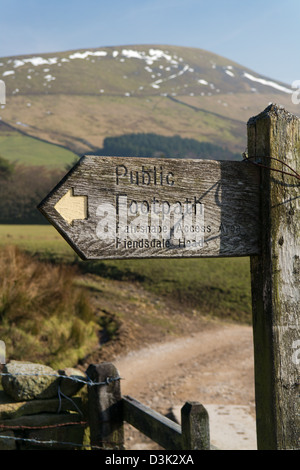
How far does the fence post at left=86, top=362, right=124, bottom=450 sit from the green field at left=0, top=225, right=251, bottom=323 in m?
7.08

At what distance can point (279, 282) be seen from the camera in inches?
79.5

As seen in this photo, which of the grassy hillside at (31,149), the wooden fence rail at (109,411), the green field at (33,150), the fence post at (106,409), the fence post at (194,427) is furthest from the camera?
the green field at (33,150)

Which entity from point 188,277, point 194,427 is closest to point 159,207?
point 194,427

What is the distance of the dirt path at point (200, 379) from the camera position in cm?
569

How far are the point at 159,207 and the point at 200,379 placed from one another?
5634 millimetres

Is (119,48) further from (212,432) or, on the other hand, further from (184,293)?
(212,432)

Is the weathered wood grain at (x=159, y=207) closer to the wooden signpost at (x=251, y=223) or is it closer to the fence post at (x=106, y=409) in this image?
the wooden signpost at (x=251, y=223)

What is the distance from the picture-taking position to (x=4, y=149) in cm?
2403

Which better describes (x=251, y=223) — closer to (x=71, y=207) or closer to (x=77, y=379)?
(x=71, y=207)

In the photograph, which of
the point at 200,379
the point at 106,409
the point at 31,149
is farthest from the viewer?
the point at 31,149

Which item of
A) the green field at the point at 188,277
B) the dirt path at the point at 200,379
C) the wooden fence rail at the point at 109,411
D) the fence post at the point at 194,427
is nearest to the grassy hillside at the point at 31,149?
the green field at the point at 188,277

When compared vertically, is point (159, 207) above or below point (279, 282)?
above

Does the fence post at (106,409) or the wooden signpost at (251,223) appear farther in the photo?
the fence post at (106,409)
